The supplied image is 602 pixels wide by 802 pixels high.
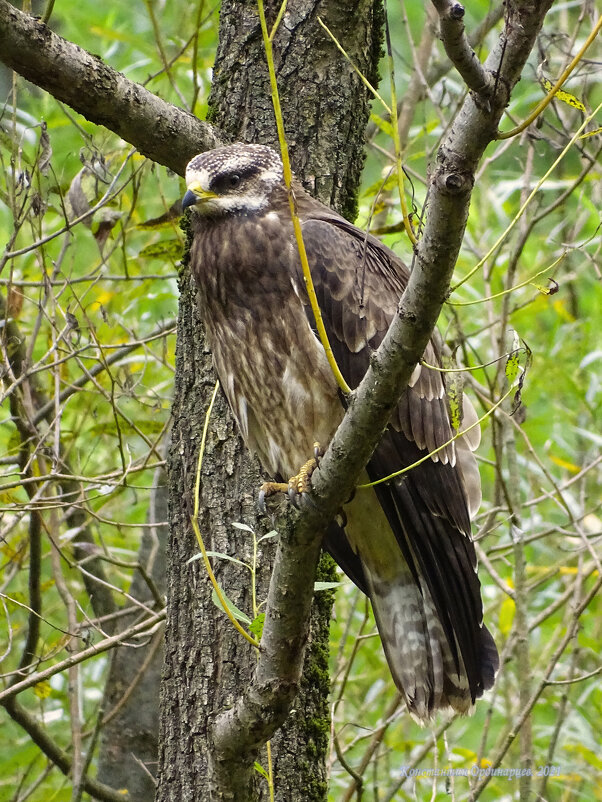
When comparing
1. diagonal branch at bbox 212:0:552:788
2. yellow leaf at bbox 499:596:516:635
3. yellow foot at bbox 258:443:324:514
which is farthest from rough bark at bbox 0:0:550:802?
yellow leaf at bbox 499:596:516:635

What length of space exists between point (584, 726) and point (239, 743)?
337 centimetres

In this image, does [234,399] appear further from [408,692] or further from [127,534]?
[127,534]

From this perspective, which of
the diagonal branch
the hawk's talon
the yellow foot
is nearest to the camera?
the diagonal branch

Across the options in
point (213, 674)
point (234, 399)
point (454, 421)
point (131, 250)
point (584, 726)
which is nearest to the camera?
point (454, 421)

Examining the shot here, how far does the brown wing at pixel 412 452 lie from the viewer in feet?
9.93

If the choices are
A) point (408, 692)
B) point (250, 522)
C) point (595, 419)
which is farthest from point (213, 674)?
point (595, 419)

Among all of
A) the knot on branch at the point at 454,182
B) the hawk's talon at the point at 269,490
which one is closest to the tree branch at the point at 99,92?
the hawk's talon at the point at 269,490

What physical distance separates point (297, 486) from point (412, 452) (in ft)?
2.15

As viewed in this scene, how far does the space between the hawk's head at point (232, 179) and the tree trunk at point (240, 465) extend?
0.68 ft

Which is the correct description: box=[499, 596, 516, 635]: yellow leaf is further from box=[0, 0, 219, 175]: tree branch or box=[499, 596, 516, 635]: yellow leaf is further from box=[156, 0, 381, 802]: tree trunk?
box=[0, 0, 219, 175]: tree branch

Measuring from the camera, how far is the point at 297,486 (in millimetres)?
2635

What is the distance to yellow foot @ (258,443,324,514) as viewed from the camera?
2.44 meters

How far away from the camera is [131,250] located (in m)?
6.07

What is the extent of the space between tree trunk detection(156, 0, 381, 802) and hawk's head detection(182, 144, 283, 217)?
→ 0.68 ft
